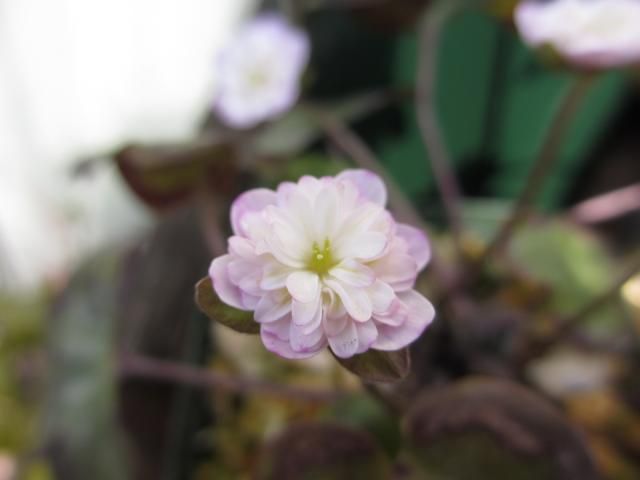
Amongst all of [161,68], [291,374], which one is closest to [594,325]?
[291,374]

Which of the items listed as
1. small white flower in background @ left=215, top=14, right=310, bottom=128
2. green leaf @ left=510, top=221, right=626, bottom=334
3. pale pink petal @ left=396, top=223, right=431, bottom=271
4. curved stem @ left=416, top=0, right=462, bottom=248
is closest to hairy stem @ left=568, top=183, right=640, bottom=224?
green leaf @ left=510, top=221, right=626, bottom=334

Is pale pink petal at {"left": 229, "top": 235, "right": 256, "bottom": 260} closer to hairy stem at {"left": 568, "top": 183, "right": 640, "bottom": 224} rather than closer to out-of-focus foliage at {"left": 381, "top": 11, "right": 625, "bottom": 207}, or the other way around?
hairy stem at {"left": 568, "top": 183, "right": 640, "bottom": 224}

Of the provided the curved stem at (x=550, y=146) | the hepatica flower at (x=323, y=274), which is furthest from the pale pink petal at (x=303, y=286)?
the curved stem at (x=550, y=146)

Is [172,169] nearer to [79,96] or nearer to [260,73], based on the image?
[260,73]

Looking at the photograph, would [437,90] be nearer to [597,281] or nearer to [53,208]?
[597,281]

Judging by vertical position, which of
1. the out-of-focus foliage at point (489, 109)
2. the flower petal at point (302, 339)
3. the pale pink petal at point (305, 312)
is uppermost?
the pale pink petal at point (305, 312)

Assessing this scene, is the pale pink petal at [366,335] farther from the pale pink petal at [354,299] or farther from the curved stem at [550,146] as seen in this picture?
the curved stem at [550,146]
